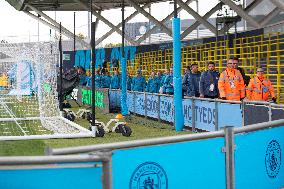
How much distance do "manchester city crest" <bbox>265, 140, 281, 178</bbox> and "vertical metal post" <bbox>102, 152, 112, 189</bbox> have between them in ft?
9.18

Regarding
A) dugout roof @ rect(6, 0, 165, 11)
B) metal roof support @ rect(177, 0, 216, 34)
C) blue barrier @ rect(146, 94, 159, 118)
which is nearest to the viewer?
blue barrier @ rect(146, 94, 159, 118)

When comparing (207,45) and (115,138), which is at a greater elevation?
(207,45)

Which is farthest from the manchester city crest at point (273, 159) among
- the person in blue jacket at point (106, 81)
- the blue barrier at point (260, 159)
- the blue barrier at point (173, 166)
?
the person in blue jacket at point (106, 81)

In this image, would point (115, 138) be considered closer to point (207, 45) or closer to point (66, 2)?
point (207, 45)

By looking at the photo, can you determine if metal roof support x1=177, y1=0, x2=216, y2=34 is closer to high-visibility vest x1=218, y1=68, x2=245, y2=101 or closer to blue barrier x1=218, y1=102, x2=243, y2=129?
high-visibility vest x1=218, y1=68, x2=245, y2=101

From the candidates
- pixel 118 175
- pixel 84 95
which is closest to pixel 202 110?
pixel 118 175

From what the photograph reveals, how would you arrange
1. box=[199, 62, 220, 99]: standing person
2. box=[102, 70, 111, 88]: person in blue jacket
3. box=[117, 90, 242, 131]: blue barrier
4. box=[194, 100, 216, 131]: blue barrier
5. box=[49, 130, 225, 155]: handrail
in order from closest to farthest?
1. box=[49, 130, 225, 155]: handrail
2. box=[117, 90, 242, 131]: blue barrier
3. box=[194, 100, 216, 131]: blue barrier
4. box=[199, 62, 220, 99]: standing person
5. box=[102, 70, 111, 88]: person in blue jacket

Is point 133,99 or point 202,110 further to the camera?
point 133,99

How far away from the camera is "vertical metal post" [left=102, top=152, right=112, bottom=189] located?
12.8 feet

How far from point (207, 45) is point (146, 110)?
13356 millimetres

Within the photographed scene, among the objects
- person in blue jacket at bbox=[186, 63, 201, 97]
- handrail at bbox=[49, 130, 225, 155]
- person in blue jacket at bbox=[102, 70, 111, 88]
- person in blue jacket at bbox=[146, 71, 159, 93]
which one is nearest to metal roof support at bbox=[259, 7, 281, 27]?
person in blue jacket at bbox=[102, 70, 111, 88]

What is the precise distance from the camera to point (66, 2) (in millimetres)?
48281

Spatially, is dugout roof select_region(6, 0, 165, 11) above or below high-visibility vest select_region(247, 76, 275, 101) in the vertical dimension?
above

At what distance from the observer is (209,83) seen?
1507 centimetres
